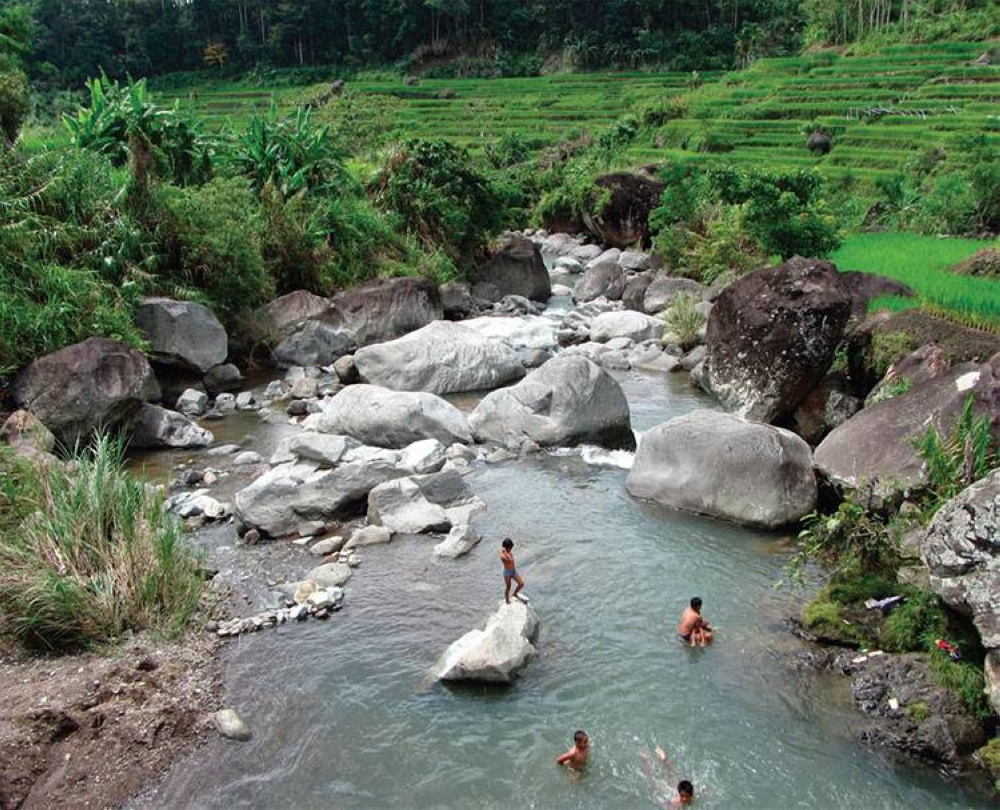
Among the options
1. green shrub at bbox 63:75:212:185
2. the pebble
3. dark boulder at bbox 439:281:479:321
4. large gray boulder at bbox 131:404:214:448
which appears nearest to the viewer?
the pebble

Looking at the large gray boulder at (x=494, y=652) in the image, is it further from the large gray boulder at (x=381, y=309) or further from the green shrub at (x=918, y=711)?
the large gray boulder at (x=381, y=309)

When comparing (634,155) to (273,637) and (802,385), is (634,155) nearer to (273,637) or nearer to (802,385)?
(802,385)

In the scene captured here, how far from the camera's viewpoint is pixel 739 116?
54.9m

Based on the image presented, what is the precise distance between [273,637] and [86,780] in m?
2.67

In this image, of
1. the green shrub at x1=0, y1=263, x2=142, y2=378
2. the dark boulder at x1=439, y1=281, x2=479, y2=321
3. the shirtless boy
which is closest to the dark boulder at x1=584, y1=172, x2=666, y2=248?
the dark boulder at x1=439, y1=281, x2=479, y2=321

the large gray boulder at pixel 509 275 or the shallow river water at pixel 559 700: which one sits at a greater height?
the large gray boulder at pixel 509 275

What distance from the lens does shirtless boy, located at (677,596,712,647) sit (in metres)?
9.68

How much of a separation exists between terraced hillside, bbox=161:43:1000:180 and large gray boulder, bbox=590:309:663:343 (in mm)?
16850

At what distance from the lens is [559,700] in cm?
877

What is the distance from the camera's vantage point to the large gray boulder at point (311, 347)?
855 inches

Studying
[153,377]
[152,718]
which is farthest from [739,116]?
[152,718]

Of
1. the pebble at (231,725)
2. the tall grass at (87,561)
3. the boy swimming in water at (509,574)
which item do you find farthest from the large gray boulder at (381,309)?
the pebble at (231,725)

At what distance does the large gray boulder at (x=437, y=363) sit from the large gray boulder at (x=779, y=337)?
18.2 ft

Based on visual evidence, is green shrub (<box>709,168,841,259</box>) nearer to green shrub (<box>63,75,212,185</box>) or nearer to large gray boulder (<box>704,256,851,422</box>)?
large gray boulder (<box>704,256,851,422</box>)
